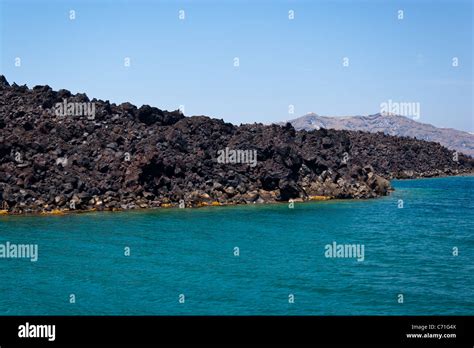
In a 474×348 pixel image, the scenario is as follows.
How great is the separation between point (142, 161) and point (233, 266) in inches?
1845

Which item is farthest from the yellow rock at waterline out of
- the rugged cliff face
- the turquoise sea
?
the turquoise sea

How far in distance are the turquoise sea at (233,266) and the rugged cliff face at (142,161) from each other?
1121 centimetres

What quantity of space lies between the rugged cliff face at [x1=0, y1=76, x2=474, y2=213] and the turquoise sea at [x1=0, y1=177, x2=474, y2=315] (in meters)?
11.2

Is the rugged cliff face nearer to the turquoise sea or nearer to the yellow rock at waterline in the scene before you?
the yellow rock at waterline

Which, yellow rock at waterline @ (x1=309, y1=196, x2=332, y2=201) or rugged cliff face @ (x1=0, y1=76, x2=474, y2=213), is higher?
rugged cliff face @ (x1=0, y1=76, x2=474, y2=213)

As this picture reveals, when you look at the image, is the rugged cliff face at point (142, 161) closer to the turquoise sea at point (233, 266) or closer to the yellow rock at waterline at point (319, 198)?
the yellow rock at waterline at point (319, 198)

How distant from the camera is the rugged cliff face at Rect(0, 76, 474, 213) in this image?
256 ft

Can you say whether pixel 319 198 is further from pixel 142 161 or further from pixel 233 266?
pixel 233 266

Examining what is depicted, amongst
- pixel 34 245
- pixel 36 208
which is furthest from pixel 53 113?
pixel 34 245

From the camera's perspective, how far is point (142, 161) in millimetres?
84562

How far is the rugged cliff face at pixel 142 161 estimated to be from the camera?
7806 cm

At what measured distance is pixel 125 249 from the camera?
4728 cm

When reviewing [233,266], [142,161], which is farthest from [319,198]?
[233,266]
